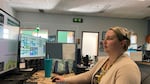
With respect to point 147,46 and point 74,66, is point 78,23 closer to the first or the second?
point 147,46

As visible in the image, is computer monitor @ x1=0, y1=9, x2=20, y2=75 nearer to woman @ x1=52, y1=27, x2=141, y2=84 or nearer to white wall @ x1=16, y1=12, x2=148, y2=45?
woman @ x1=52, y1=27, x2=141, y2=84

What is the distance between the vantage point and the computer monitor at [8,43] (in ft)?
5.38

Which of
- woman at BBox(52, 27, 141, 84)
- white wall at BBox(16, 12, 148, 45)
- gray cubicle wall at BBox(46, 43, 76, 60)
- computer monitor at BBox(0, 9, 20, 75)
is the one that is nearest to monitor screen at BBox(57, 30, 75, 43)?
white wall at BBox(16, 12, 148, 45)

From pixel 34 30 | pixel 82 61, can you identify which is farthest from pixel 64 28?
pixel 82 61

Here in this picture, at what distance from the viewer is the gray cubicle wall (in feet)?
9.45

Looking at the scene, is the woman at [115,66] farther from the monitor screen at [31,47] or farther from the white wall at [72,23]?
the white wall at [72,23]

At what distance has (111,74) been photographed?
142cm

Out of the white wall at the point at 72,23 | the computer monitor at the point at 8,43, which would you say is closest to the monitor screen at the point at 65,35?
the white wall at the point at 72,23

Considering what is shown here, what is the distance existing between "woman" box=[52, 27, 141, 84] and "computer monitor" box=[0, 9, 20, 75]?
470 millimetres

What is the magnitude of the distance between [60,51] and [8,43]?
1.15 meters

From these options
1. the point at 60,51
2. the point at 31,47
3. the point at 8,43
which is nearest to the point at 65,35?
the point at 60,51

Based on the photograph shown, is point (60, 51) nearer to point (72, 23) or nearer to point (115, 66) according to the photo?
point (115, 66)

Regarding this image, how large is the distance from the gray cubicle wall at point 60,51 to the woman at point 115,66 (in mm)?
1076

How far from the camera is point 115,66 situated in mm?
1448
